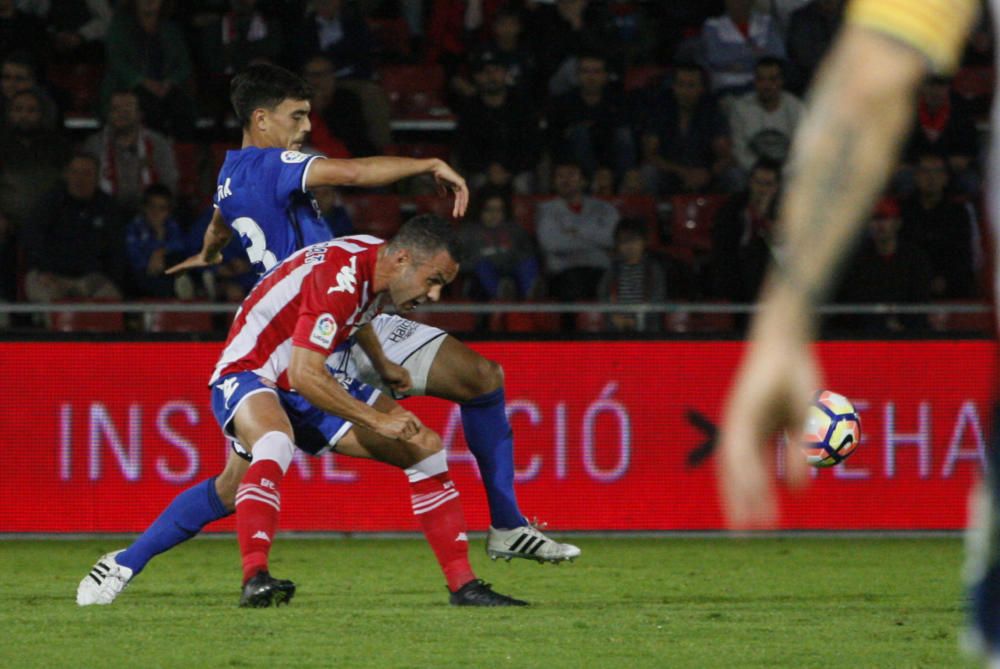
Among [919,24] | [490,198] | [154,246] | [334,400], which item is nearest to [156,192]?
[154,246]

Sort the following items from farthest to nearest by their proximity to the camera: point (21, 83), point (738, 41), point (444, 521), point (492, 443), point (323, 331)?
1. point (738, 41)
2. point (21, 83)
3. point (492, 443)
4. point (444, 521)
5. point (323, 331)

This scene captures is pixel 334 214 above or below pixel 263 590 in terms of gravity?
above

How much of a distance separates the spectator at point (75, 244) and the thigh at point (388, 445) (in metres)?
4.53

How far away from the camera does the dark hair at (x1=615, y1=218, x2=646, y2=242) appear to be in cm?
1081

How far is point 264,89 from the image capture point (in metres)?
6.97

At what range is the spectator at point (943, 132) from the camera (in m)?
12.5

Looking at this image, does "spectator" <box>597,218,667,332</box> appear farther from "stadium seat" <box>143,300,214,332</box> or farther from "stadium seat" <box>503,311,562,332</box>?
"stadium seat" <box>143,300,214,332</box>

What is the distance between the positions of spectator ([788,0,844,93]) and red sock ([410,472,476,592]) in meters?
7.56

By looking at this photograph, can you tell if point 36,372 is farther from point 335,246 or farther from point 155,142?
point 335,246

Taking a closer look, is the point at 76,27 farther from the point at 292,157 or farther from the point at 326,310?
the point at 326,310

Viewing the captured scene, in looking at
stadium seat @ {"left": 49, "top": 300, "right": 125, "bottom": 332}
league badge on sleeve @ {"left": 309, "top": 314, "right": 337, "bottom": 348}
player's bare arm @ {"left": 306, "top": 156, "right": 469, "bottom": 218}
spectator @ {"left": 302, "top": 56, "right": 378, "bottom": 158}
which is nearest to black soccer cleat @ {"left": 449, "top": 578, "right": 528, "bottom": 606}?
league badge on sleeve @ {"left": 309, "top": 314, "right": 337, "bottom": 348}

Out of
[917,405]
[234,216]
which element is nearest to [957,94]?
[917,405]

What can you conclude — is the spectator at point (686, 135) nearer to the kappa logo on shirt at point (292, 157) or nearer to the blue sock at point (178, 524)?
the kappa logo on shirt at point (292, 157)

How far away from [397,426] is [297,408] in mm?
775
